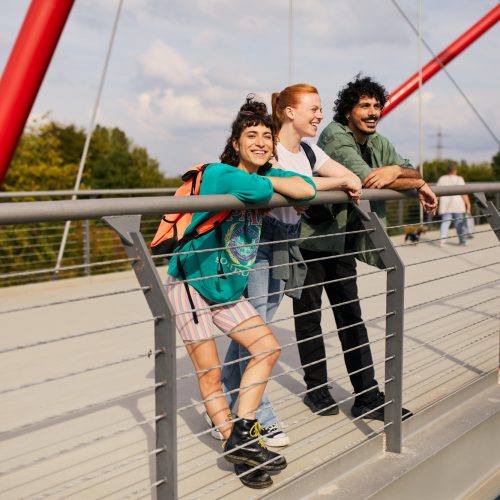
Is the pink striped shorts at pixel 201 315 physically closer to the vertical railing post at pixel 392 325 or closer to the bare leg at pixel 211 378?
the bare leg at pixel 211 378

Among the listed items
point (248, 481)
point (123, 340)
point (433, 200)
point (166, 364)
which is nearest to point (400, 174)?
point (433, 200)

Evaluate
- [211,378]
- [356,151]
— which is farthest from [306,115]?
[211,378]

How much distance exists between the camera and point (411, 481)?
3.15 metres

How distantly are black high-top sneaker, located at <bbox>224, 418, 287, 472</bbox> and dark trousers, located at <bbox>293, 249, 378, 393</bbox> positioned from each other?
3.13ft

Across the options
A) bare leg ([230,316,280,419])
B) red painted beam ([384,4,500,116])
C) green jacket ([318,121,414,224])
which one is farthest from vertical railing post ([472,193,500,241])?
red painted beam ([384,4,500,116])

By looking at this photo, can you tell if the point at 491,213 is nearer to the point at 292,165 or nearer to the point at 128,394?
the point at 292,165

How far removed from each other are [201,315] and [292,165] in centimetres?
86

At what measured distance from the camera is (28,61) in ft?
17.2

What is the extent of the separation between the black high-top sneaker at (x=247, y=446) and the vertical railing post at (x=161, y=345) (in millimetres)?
545

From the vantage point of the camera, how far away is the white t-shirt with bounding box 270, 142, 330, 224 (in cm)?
326

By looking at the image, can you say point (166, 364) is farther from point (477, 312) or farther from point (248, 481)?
point (477, 312)

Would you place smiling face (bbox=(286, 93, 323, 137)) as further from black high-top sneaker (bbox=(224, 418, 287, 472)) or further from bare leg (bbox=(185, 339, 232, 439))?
black high-top sneaker (bbox=(224, 418, 287, 472))

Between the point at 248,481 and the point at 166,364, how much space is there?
2.63 feet

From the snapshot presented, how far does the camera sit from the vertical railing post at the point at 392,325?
3.26 metres
